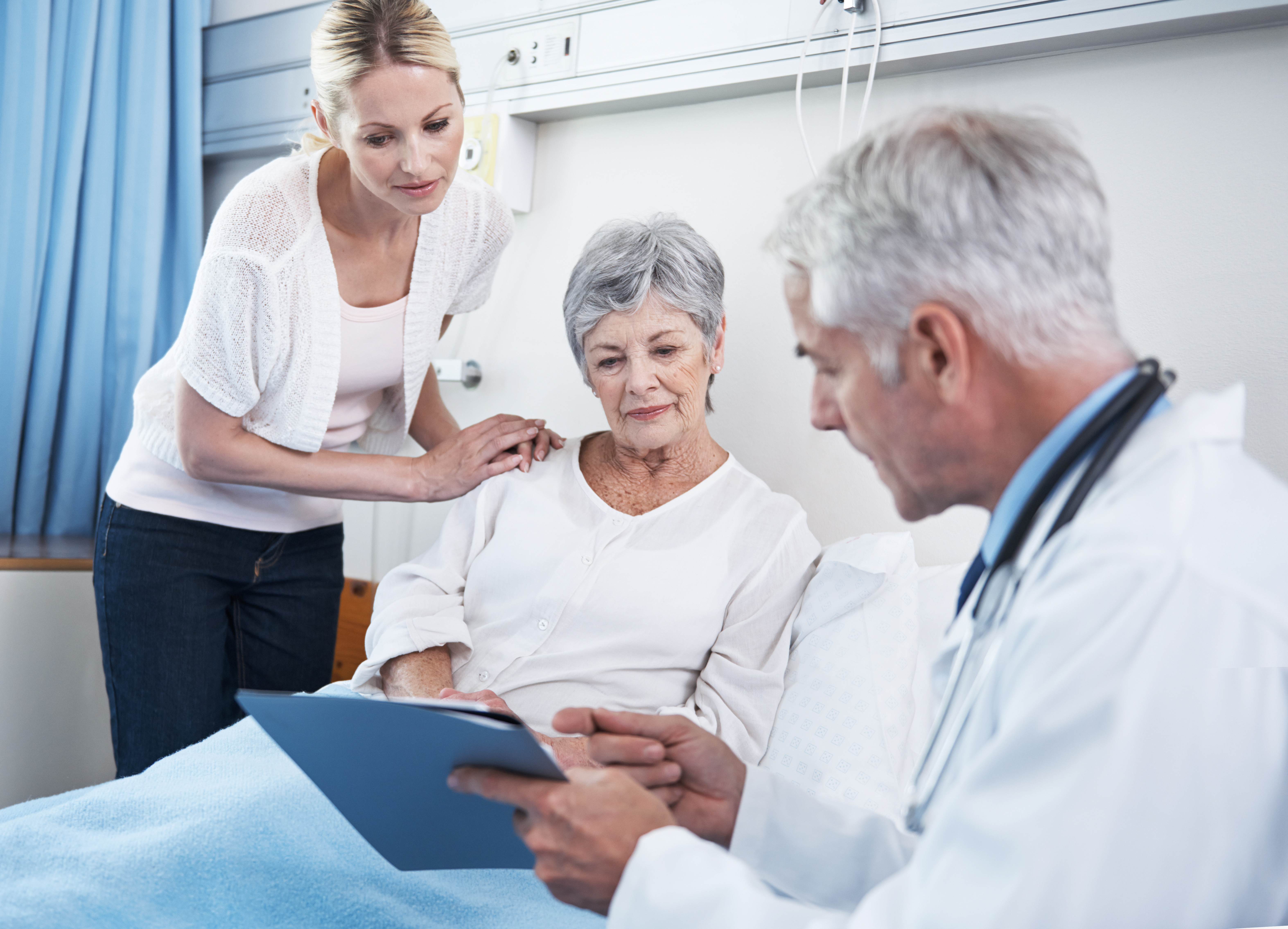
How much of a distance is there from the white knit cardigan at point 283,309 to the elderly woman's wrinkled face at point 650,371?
1.14 ft

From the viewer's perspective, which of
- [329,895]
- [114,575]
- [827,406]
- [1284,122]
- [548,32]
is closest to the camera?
[827,406]

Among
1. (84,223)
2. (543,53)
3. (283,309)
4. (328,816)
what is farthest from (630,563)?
(84,223)

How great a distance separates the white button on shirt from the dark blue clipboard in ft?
1.58

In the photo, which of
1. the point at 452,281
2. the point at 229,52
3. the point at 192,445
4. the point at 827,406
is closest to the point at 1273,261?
the point at 827,406

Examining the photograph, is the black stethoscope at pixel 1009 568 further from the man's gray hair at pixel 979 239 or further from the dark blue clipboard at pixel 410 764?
the dark blue clipboard at pixel 410 764

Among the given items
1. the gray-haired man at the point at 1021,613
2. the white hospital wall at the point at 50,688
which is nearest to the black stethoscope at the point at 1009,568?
the gray-haired man at the point at 1021,613

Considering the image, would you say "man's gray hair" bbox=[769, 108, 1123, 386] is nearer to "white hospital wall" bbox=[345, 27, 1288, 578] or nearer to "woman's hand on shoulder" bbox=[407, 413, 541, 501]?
"white hospital wall" bbox=[345, 27, 1288, 578]

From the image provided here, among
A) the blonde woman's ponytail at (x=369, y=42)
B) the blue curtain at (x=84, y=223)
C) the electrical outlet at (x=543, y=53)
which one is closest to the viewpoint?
the blonde woman's ponytail at (x=369, y=42)

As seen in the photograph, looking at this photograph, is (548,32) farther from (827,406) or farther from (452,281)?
(827,406)

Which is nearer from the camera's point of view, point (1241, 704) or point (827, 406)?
point (1241, 704)

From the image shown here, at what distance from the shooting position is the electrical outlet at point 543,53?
2.09 m

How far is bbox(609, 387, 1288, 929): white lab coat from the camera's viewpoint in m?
0.57

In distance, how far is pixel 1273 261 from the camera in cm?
142

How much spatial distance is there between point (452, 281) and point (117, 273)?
1.40 metres
